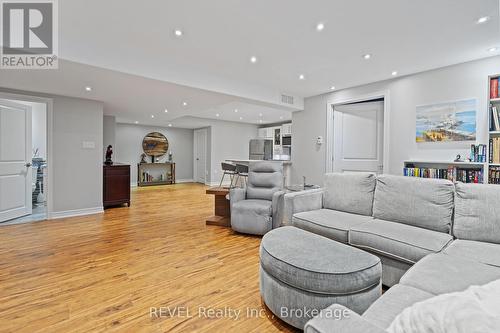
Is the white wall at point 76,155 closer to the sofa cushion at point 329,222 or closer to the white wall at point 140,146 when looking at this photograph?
the white wall at point 140,146

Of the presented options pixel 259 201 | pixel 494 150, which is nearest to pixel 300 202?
pixel 259 201

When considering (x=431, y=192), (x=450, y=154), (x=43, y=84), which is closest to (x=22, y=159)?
(x=43, y=84)

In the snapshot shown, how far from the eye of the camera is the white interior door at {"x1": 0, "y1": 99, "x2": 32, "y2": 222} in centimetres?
389

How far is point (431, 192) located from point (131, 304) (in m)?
2.56

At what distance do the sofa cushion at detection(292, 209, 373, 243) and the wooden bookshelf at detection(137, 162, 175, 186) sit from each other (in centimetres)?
742

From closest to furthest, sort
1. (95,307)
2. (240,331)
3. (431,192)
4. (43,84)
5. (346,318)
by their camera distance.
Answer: (346,318), (240,331), (95,307), (431,192), (43,84)

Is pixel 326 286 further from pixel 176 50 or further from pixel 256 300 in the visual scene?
pixel 176 50

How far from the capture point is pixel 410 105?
368 centimetres

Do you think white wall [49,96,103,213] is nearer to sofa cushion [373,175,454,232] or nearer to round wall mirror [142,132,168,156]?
round wall mirror [142,132,168,156]

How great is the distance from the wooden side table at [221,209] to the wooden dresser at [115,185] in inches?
93.4

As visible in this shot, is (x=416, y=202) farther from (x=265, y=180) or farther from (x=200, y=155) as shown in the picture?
(x=200, y=155)

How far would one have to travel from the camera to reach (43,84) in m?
3.54

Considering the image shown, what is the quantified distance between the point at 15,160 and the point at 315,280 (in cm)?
521

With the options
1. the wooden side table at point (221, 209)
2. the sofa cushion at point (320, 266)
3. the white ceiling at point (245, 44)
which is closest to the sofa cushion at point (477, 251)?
the sofa cushion at point (320, 266)
